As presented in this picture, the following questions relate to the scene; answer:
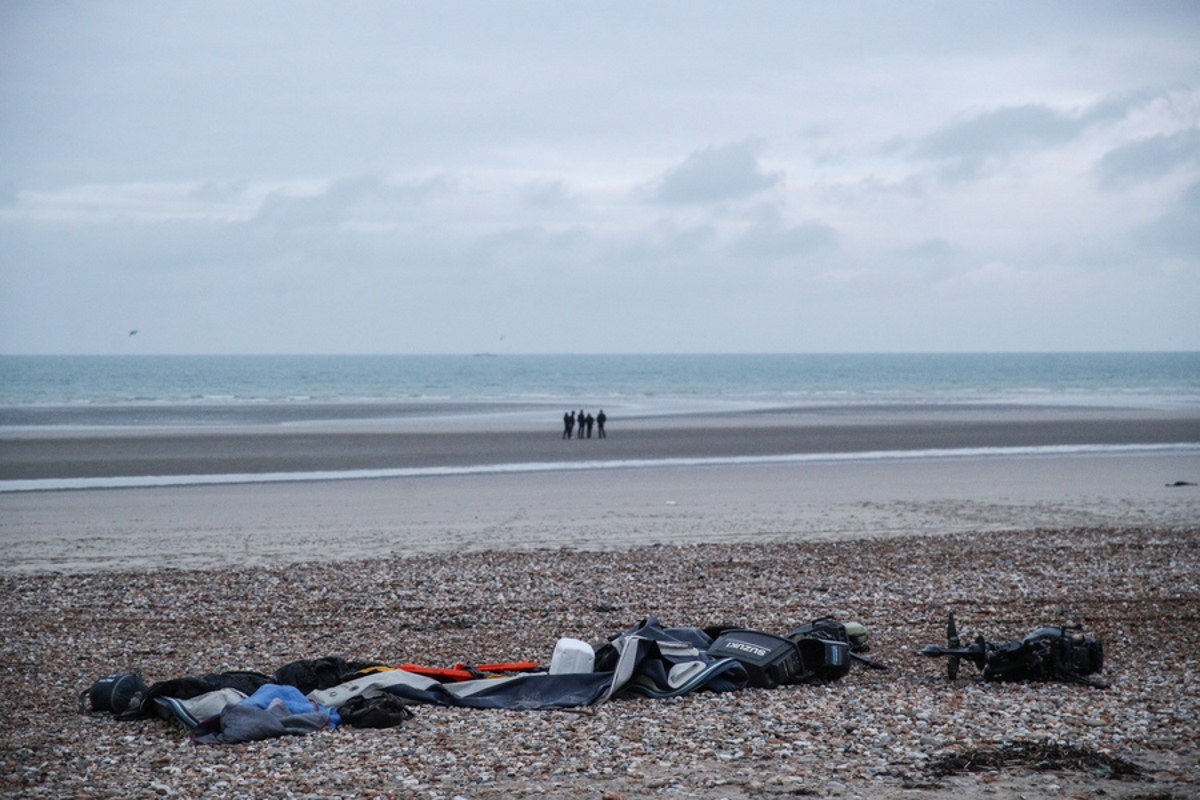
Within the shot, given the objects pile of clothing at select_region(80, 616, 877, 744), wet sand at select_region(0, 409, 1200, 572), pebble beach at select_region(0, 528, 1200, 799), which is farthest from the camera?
wet sand at select_region(0, 409, 1200, 572)

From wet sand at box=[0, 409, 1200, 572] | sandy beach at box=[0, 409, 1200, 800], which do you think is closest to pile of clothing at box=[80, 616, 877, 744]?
sandy beach at box=[0, 409, 1200, 800]

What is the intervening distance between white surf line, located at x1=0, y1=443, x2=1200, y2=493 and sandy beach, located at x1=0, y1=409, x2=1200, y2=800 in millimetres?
961

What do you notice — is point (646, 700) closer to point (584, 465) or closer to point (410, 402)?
point (584, 465)

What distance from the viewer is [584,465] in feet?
87.9

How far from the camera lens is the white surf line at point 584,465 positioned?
23.3 m

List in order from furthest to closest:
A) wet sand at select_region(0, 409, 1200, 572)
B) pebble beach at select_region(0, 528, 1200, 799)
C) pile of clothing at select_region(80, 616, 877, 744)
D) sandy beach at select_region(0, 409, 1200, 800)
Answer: wet sand at select_region(0, 409, 1200, 572), pile of clothing at select_region(80, 616, 877, 744), sandy beach at select_region(0, 409, 1200, 800), pebble beach at select_region(0, 528, 1200, 799)

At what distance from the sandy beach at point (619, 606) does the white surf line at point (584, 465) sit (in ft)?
3.15

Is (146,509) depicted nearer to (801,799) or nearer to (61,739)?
(61,739)

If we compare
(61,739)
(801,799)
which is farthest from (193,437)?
(801,799)

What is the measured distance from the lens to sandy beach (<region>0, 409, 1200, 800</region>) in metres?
5.54

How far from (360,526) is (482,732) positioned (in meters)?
10.8

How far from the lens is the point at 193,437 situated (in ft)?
119

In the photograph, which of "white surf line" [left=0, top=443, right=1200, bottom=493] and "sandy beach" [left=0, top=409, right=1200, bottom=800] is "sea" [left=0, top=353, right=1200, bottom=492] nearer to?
"white surf line" [left=0, top=443, right=1200, bottom=493]

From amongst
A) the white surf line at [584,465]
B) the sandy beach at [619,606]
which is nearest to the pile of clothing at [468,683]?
the sandy beach at [619,606]
